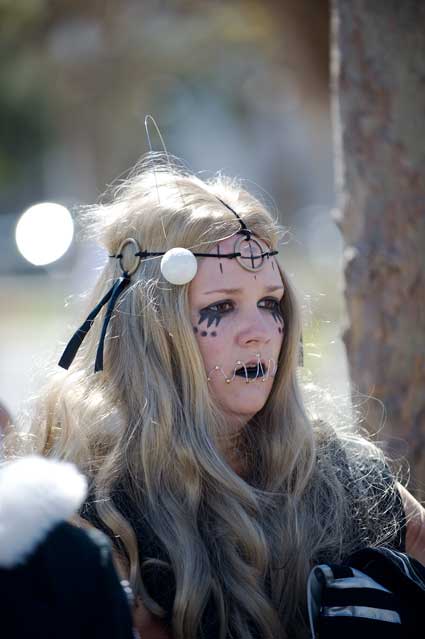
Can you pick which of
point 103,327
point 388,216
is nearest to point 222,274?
point 103,327

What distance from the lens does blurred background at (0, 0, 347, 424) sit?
585cm

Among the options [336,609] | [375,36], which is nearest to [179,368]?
[336,609]

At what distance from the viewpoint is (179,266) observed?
2268 millimetres

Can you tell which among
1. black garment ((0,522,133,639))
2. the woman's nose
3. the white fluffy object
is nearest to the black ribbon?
the woman's nose

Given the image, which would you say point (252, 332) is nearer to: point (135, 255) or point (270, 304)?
point (270, 304)

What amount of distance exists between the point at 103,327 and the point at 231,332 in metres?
0.37

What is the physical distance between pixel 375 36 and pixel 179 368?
6.10ft

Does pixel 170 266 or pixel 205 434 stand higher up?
pixel 170 266

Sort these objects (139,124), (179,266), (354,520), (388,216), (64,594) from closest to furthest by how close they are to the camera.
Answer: (64,594), (179,266), (354,520), (388,216), (139,124)

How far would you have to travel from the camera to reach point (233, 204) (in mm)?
2484

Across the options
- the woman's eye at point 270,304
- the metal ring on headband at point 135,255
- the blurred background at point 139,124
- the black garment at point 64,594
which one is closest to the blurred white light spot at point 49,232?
the blurred background at point 139,124

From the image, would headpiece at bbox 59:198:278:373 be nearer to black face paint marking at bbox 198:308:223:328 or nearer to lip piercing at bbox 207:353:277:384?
black face paint marking at bbox 198:308:223:328

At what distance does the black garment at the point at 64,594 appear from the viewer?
51.9 inches

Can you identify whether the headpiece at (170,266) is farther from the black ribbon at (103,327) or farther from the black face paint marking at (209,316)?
the black face paint marking at (209,316)
